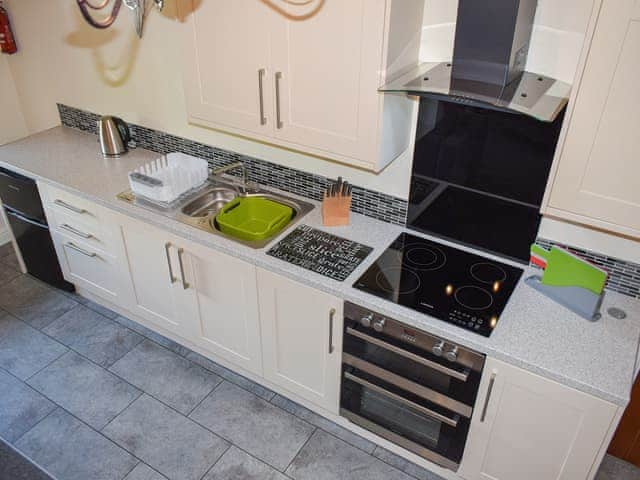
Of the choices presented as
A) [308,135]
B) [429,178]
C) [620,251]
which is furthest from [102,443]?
[620,251]

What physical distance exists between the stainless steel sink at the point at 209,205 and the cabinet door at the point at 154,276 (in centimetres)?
11

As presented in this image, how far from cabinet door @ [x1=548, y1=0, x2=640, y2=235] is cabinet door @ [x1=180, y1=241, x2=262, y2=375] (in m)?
1.35

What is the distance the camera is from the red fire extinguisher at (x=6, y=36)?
3403 mm

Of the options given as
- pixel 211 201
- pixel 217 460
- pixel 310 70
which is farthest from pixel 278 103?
pixel 217 460

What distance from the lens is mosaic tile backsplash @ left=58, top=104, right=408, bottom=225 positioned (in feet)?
8.71

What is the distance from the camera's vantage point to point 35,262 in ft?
11.7

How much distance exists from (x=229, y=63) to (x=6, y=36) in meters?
2.02

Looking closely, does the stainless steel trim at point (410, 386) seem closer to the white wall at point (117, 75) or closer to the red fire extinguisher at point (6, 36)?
the white wall at point (117, 75)

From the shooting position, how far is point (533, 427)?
2.02 metres

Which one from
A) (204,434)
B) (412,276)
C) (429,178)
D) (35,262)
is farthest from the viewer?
(35,262)

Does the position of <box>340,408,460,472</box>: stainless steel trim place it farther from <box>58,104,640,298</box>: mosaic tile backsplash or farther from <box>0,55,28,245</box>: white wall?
<box>0,55,28,245</box>: white wall

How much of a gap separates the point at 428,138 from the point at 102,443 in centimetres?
208

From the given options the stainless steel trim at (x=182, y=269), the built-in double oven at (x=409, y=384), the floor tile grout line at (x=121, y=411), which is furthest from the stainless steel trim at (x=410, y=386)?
the floor tile grout line at (x=121, y=411)

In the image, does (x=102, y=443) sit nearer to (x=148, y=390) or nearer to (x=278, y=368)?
(x=148, y=390)
